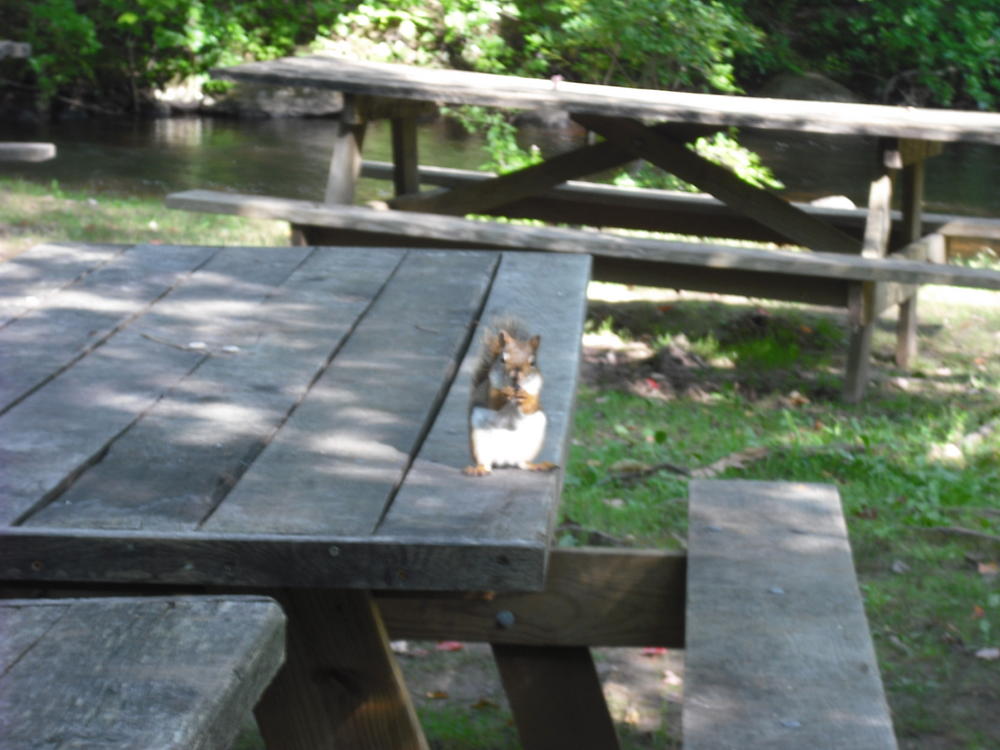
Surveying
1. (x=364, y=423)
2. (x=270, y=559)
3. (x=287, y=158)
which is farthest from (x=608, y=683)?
(x=287, y=158)

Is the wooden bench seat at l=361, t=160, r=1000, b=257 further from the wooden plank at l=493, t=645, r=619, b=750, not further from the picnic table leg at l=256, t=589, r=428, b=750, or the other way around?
the picnic table leg at l=256, t=589, r=428, b=750

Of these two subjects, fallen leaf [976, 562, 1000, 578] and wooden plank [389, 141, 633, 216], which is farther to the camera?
wooden plank [389, 141, 633, 216]

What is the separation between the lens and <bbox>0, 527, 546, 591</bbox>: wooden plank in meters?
1.81

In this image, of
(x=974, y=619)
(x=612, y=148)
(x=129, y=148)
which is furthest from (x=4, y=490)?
(x=129, y=148)

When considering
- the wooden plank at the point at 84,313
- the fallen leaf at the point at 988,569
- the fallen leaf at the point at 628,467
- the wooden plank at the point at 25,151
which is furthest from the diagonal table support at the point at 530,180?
the wooden plank at the point at 84,313

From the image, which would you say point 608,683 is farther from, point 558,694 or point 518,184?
point 518,184

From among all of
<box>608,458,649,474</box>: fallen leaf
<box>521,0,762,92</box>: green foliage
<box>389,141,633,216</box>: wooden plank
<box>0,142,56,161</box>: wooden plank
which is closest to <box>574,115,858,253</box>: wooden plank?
<box>389,141,633,216</box>: wooden plank

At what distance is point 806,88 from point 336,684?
1664 cm

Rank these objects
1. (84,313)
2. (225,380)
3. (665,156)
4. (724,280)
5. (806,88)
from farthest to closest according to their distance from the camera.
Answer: (806,88), (665,156), (724,280), (84,313), (225,380)

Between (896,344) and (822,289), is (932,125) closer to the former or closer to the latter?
(822,289)

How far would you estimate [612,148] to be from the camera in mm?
7008

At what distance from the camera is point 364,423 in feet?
7.63

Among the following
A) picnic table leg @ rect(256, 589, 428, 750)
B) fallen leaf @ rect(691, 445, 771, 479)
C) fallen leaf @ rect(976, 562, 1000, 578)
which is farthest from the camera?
fallen leaf @ rect(691, 445, 771, 479)

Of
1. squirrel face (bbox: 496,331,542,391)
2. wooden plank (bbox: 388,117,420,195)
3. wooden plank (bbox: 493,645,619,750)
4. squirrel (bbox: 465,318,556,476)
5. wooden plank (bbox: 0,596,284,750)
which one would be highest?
squirrel face (bbox: 496,331,542,391)
